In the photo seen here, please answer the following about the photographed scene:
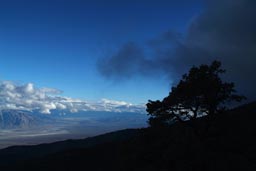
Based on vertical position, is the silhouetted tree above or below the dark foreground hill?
above

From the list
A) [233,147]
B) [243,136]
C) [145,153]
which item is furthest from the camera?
[243,136]

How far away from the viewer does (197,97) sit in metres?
39.9

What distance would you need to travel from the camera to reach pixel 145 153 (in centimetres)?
3856

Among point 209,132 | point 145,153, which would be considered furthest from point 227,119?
point 145,153

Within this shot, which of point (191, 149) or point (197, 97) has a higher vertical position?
point (197, 97)

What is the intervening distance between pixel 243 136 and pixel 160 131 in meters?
19.8

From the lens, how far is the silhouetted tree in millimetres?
39281

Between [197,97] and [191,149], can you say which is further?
[197,97]

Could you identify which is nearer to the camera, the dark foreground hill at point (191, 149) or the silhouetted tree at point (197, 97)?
the dark foreground hill at point (191, 149)

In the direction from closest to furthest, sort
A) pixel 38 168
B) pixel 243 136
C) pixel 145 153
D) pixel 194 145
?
pixel 194 145 → pixel 145 153 → pixel 243 136 → pixel 38 168

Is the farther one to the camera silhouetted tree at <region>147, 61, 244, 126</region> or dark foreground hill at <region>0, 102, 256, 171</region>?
silhouetted tree at <region>147, 61, 244, 126</region>

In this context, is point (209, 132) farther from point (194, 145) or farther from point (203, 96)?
point (194, 145)

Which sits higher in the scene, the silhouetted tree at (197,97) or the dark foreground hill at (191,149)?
the silhouetted tree at (197,97)

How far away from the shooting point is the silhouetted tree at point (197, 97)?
39281 mm
